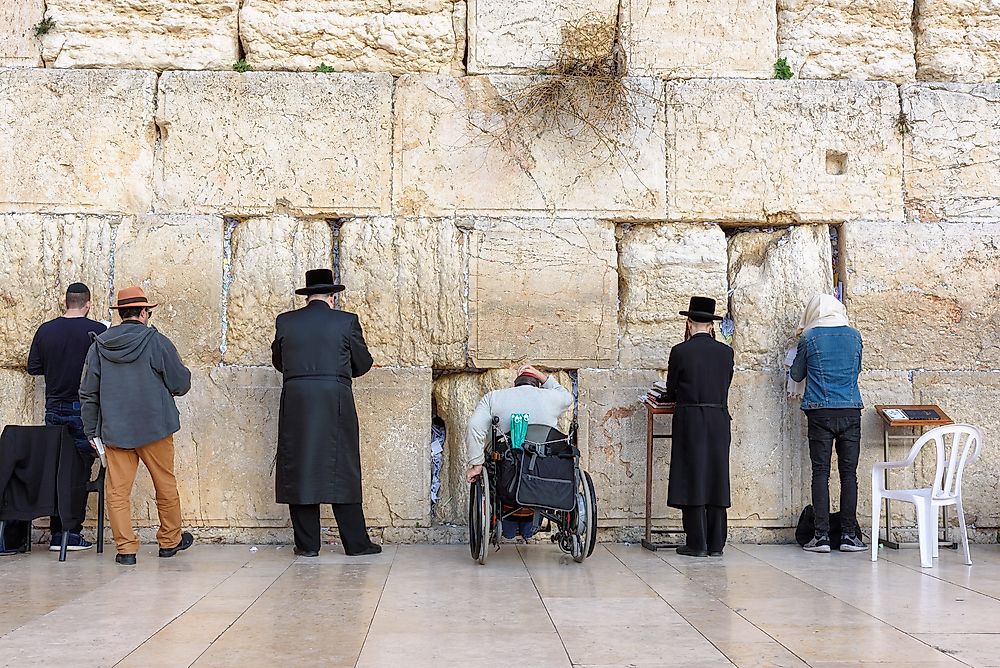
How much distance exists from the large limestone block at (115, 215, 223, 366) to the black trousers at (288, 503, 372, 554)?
4.39 feet

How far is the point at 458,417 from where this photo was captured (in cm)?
696

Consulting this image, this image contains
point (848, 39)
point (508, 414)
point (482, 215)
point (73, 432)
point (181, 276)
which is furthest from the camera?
point (848, 39)

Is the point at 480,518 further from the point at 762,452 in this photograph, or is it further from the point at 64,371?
the point at 64,371

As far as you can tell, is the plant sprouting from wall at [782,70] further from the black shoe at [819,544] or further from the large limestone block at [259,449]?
the large limestone block at [259,449]

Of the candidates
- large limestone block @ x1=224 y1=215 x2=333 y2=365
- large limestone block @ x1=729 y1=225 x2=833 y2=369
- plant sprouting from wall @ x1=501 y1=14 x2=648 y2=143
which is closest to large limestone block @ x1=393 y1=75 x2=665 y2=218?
plant sprouting from wall @ x1=501 y1=14 x2=648 y2=143

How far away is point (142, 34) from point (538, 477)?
13.8 feet

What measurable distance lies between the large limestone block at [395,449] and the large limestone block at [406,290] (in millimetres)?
213

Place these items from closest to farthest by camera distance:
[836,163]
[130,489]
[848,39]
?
[130,489]
[836,163]
[848,39]

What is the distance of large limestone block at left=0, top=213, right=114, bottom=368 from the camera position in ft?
22.5

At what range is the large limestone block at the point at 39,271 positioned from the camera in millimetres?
6852

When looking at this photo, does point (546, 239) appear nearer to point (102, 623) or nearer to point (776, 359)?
point (776, 359)

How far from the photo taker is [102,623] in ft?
13.9

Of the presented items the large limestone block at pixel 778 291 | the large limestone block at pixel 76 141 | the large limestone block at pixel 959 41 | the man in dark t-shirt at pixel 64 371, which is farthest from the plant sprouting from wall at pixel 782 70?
the man in dark t-shirt at pixel 64 371

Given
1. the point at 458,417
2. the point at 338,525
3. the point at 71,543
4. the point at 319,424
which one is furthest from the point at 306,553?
the point at 71,543
